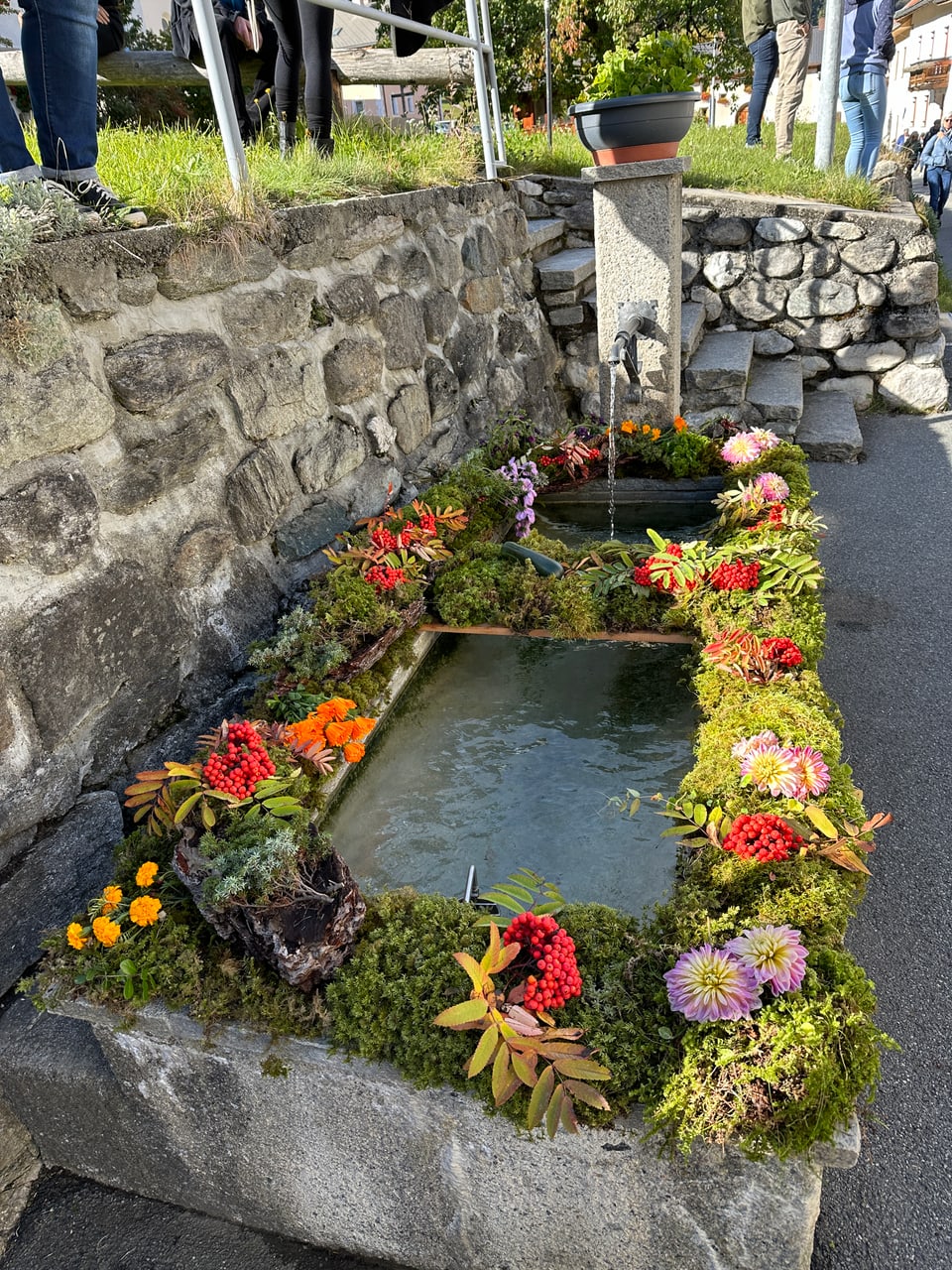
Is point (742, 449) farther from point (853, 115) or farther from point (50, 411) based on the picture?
point (853, 115)

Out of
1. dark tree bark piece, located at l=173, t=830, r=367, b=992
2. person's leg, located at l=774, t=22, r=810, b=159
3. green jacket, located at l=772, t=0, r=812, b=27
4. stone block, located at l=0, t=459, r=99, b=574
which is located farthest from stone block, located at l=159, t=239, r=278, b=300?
person's leg, located at l=774, t=22, r=810, b=159

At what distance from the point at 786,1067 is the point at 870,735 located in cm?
188

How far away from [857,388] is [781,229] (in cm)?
116

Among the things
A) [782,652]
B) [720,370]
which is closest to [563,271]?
[720,370]

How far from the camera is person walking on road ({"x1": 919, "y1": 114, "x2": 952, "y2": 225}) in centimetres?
1253

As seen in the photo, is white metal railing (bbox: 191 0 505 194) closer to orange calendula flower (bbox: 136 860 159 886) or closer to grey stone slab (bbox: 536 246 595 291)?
grey stone slab (bbox: 536 246 595 291)

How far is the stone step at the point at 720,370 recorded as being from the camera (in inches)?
201

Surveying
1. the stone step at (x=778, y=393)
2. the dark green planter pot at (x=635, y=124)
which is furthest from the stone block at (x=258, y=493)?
the stone step at (x=778, y=393)

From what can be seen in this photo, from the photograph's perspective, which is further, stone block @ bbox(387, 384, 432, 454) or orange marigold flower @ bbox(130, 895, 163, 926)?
stone block @ bbox(387, 384, 432, 454)

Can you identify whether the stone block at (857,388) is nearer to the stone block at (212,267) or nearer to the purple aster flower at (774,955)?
the stone block at (212,267)

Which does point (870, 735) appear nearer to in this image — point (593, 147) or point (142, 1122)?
point (142, 1122)

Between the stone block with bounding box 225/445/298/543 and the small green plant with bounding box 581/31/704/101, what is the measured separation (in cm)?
224

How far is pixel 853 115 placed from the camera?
243 inches

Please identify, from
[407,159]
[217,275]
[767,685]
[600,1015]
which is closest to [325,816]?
[600,1015]
